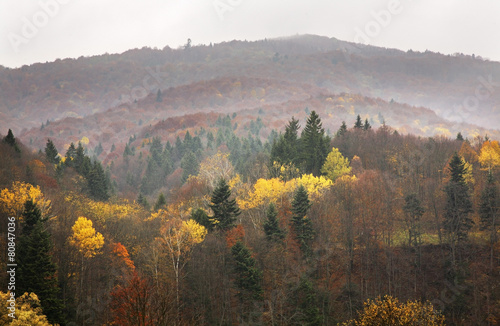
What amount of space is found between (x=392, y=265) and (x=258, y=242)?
20.1 m

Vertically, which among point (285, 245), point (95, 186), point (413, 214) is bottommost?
point (285, 245)

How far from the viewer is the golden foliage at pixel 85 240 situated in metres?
48.7

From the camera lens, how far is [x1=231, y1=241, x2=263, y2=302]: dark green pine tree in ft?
153

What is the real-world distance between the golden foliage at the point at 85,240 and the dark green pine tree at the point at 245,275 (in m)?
17.9

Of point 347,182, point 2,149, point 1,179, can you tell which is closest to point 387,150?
point 347,182

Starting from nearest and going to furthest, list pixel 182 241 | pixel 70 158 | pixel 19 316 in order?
pixel 19 316 → pixel 182 241 → pixel 70 158

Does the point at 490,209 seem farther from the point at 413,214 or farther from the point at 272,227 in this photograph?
the point at 272,227

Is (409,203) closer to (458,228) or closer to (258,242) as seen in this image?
(458,228)

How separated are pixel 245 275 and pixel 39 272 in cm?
2249

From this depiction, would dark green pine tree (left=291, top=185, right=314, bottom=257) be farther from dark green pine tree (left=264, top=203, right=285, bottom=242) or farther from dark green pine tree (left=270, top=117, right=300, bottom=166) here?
dark green pine tree (left=270, top=117, right=300, bottom=166)

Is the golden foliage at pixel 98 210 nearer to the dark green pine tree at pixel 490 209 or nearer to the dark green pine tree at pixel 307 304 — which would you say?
the dark green pine tree at pixel 307 304

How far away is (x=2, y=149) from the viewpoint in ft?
235

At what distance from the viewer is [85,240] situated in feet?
162

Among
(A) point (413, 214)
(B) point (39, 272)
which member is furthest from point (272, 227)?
(B) point (39, 272)
